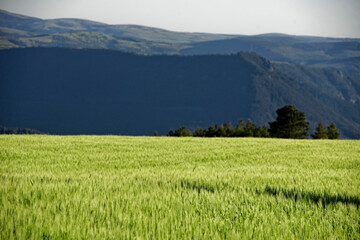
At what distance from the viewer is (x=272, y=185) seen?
5.97 meters

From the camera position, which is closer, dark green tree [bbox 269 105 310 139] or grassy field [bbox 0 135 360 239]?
grassy field [bbox 0 135 360 239]

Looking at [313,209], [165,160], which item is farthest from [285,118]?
[313,209]

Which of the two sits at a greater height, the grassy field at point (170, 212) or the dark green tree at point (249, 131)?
the grassy field at point (170, 212)

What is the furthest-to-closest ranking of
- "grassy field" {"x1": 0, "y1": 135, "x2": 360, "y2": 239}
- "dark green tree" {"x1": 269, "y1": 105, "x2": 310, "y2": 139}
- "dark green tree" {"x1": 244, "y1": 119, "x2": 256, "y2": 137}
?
"dark green tree" {"x1": 244, "y1": 119, "x2": 256, "y2": 137} < "dark green tree" {"x1": 269, "y1": 105, "x2": 310, "y2": 139} < "grassy field" {"x1": 0, "y1": 135, "x2": 360, "y2": 239}

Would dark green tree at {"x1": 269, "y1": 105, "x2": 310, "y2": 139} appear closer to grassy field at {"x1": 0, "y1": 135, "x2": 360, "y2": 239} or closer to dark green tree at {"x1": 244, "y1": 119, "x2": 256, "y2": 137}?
dark green tree at {"x1": 244, "y1": 119, "x2": 256, "y2": 137}

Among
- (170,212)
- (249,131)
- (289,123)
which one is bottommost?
(249,131)

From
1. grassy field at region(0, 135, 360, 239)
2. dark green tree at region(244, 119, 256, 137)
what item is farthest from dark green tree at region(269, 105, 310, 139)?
grassy field at region(0, 135, 360, 239)

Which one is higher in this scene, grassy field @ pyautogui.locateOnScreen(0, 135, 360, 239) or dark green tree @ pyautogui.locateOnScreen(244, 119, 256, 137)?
grassy field @ pyautogui.locateOnScreen(0, 135, 360, 239)

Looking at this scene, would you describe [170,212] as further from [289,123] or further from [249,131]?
[249,131]

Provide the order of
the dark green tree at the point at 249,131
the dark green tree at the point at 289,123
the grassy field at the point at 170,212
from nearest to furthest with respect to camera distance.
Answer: the grassy field at the point at 170,212
the dark green tree at the point at 289,123
the dark green tree at the point at 249,131

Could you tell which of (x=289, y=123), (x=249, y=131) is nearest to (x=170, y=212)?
(x=289, y=123)

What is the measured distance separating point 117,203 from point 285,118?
71.9 metres

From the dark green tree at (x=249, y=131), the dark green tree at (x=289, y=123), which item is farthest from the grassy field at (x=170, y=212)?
the dark green tree at (x=249, y=131)

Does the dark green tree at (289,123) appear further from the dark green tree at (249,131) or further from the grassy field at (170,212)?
the grassy field at (170,212)
